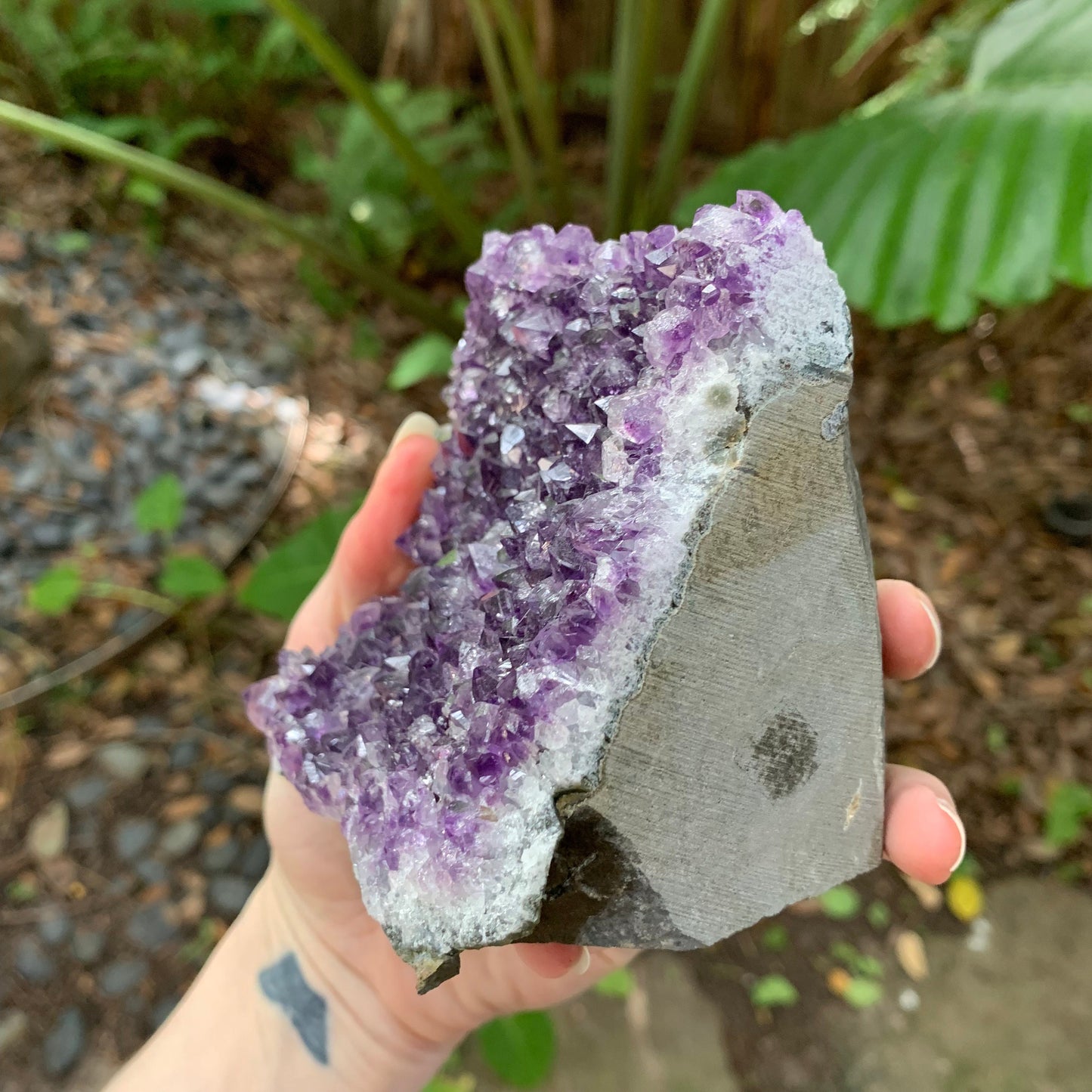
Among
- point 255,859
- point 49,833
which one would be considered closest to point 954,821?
point 255,859

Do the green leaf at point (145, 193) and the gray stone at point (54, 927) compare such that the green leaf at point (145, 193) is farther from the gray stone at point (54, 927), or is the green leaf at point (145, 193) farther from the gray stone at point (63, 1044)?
the gray stone at point (63, 1044)

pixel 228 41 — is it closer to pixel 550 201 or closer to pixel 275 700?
pixel 550 201

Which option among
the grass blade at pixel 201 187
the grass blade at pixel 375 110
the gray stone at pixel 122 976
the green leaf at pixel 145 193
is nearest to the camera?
the grass blade at pixel 201 187

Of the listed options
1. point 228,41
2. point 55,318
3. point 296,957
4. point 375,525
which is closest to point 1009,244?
point 375,525

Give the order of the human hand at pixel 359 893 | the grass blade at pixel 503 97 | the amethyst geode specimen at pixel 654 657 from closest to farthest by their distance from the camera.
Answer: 1. the amethyst geode specimen at pixel 654 657
2. the human hand at pixel 359 893
3. the grass blade at pixel 503 97

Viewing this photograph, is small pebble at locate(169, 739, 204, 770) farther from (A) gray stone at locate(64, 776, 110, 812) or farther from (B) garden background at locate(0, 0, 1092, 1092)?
(A) gray stone at locate(64, 776, 110, 812)

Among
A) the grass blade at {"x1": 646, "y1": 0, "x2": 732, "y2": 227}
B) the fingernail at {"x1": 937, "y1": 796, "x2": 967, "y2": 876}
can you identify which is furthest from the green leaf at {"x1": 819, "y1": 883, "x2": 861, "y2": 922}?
the grass blade at {"x1": 646, "y1": 0, "x2": 732, "y2": 227}

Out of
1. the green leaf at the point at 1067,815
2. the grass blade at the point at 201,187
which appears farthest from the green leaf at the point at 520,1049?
the grass blade at the point at 201,187
